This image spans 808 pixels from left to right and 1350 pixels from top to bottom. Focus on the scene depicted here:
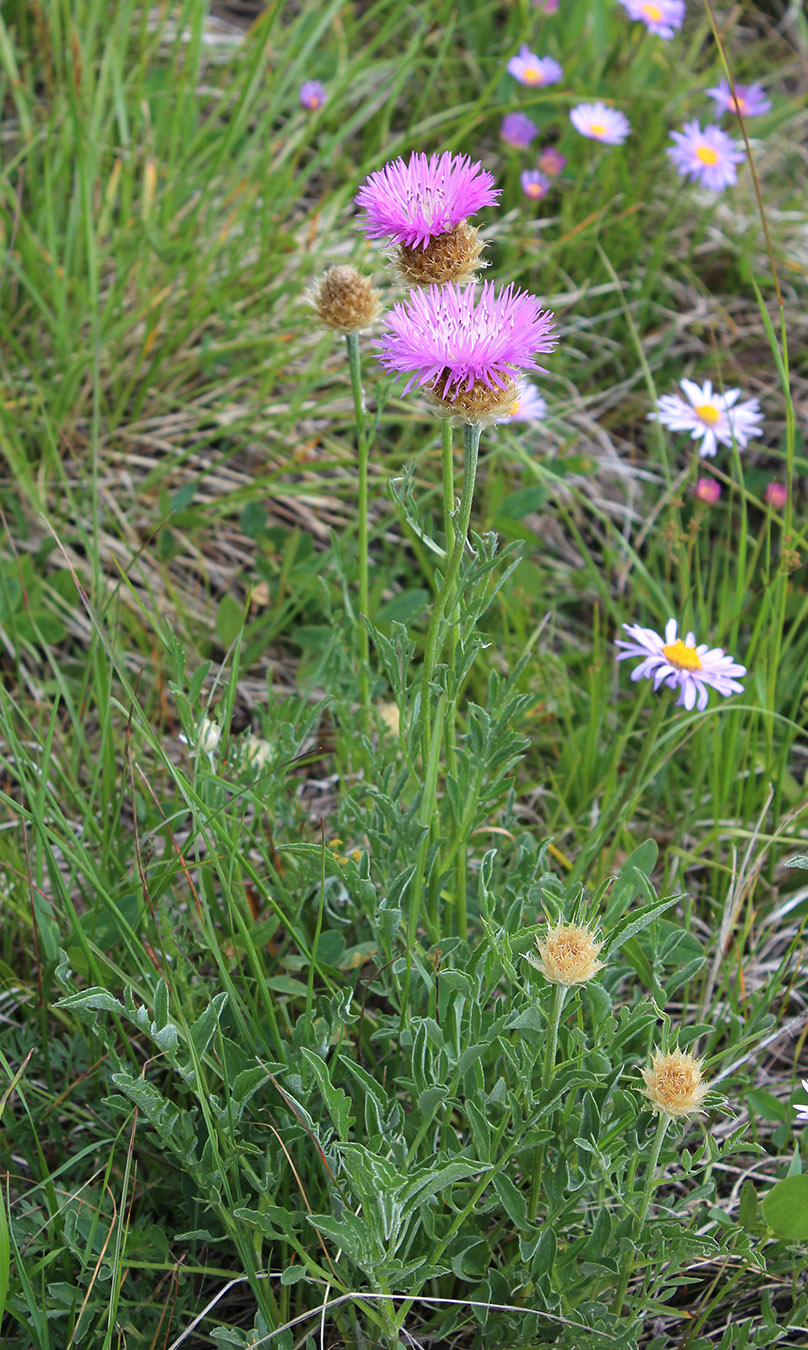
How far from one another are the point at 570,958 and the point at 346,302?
0.86 m

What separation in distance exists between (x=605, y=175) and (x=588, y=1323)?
2.57 metres

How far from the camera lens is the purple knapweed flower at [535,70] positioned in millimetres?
2758

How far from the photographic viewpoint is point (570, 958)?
1.01 metres

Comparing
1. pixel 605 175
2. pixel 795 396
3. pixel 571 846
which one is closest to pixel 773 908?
pixel 571 846

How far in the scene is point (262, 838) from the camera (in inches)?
66.8

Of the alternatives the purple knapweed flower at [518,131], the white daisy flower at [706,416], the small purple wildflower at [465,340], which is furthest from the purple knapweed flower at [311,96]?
the small purple wildflower at [465,340]

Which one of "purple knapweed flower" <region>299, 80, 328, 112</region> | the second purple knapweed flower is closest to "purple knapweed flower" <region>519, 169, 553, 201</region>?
"purple knapweed flower" <region>299, 80, 328, 112</region>

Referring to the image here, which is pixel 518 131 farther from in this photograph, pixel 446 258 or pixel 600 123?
pixel 446 258

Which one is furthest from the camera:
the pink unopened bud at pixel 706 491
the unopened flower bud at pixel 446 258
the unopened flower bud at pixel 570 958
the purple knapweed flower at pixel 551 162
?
the purple knapweed flower at pixel 551 162

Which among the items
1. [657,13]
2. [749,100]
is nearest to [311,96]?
[657,13]

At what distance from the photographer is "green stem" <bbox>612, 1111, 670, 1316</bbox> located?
1059mm

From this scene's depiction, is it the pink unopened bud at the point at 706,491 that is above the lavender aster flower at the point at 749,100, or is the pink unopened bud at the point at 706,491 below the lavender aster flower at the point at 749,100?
below

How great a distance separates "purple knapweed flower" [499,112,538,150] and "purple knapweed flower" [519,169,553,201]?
5.1 inches

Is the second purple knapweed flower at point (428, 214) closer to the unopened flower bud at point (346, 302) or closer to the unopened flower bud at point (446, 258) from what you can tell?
the unopened flower bud at point (446, 258)
